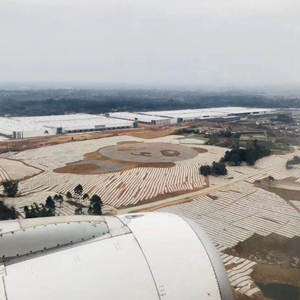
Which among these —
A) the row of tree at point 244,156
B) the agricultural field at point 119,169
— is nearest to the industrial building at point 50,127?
the agricultural field at point 119,169

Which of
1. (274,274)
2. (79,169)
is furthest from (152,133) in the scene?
(274,274)

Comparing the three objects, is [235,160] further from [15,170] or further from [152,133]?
[152,133]

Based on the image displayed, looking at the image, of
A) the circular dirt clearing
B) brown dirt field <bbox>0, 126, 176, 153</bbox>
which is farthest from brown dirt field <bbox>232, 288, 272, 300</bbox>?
brown dirt field <bbox>0, 126, 176, 153</bbox>

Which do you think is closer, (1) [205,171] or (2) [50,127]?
(1) [205,171]

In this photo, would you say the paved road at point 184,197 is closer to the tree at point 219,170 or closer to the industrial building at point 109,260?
the tree at point 219,170

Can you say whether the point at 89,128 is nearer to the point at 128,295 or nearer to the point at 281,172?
the point at 281,172

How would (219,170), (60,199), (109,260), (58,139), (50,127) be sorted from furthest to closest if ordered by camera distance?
(50,127)
(58,139)
(219,170)
(60,199)
(109,260)

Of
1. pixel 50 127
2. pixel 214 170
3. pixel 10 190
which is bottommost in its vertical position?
pixel 10 190
